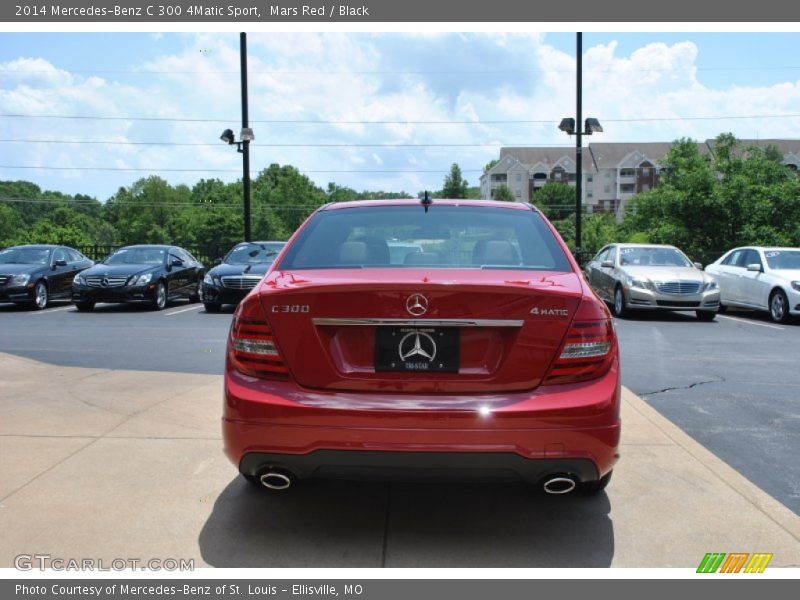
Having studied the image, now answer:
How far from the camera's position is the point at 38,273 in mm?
16438

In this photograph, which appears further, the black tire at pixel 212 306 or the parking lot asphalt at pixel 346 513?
the black tire at pixel 212 306

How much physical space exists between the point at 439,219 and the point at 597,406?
151 cm

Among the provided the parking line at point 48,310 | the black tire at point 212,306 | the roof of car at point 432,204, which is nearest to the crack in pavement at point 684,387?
the roof of car at point 432,204

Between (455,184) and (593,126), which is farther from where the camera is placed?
(455,184)

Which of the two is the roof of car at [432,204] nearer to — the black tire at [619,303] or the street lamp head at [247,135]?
the black tire at [619,303]

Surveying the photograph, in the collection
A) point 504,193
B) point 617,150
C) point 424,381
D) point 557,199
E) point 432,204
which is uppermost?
point 617,150

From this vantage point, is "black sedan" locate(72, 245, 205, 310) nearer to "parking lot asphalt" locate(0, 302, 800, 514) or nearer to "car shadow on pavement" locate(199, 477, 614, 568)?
"parking lot asphalt" locate(0, 302, 800, 514)

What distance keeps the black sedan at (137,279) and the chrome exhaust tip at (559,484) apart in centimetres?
1357

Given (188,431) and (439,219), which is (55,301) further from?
(439,219)

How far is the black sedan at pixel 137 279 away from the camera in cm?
1545

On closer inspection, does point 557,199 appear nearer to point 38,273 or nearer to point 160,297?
point 160,297

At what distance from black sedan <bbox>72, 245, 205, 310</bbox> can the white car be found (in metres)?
11.8

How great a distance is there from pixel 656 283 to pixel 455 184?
306ft

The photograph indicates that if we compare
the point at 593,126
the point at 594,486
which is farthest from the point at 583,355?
the point at 593,126
